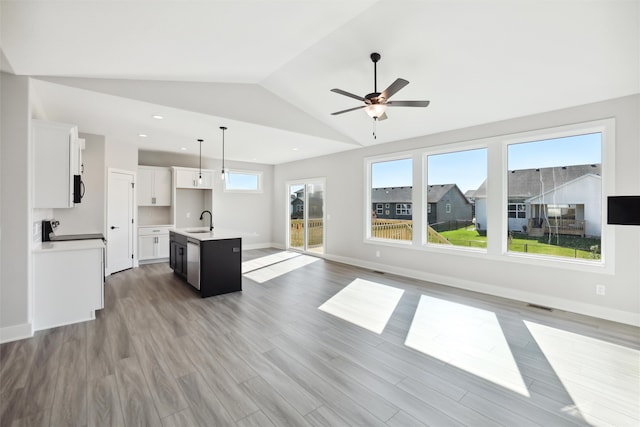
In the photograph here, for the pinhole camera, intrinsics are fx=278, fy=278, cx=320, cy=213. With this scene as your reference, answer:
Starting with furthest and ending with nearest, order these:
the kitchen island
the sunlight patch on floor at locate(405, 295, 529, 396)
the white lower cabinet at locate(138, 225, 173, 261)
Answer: the white lower cabinet at locate(138, 225, 173, 261) < the kitchen island < the sunlight patch on floor at locate(405, 295, 529, 396)

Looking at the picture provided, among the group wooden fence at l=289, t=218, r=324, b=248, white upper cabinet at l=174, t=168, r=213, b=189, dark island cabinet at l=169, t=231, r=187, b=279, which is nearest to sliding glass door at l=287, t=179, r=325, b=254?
wooden fence at l=289, t=218, r=324, b=248

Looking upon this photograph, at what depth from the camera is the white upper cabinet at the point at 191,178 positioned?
6887mm

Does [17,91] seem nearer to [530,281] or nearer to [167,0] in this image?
[167,0]

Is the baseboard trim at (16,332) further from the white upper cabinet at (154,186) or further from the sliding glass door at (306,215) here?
the sliding glass door at (306,215)

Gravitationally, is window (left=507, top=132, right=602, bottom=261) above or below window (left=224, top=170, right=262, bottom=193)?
below

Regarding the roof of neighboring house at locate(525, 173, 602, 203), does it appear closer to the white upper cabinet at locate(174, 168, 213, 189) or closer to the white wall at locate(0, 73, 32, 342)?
the white wall at locate(0, 73, 32, 342)

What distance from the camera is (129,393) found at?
6.78 ft

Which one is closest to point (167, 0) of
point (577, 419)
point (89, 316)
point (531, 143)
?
point (89, 316)

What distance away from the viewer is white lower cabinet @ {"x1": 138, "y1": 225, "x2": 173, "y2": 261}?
6.41 metres

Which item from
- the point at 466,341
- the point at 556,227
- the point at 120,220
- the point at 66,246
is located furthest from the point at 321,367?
the point at 120,220

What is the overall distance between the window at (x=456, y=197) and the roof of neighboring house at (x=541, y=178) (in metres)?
0.43

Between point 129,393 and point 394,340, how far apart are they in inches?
92.7

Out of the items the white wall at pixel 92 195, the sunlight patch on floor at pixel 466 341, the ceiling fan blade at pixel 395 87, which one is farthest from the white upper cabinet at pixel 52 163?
the sunlight patch on floor at pixel 466 341

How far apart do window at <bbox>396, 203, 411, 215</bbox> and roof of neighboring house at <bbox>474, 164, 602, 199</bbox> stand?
69.6 inches
